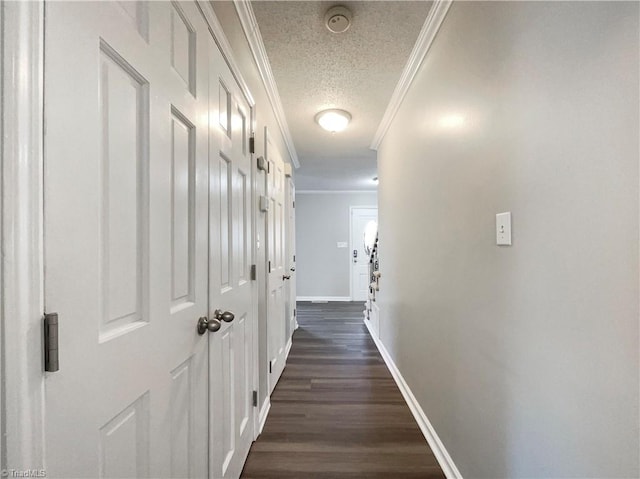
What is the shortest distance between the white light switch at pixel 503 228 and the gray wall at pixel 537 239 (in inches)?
1.0

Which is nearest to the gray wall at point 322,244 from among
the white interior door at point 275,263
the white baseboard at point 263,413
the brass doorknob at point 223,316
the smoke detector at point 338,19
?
the white interior door at point 275,263

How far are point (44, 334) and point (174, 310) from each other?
0.38 metres

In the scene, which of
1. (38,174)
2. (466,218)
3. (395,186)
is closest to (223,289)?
(38,174)

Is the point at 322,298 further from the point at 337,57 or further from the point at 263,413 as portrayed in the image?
the point at 337,57

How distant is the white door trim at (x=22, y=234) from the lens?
405mm

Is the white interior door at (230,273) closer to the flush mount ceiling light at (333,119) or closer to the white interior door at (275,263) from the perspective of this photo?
the white interior door at (275,263)

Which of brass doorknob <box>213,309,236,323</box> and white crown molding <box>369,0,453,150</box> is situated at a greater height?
white crown molding <box>369,0,453,150</box>

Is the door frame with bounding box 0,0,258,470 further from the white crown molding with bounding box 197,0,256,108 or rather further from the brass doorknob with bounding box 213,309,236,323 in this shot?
the white crown molding with bounding box 197,0,256,108

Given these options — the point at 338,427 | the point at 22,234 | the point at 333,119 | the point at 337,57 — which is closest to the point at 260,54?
the point at 337,57

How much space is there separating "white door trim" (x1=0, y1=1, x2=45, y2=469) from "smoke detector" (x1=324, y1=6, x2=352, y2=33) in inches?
53.5

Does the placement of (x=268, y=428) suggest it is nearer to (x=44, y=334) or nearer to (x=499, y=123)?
(x=44, y=334)

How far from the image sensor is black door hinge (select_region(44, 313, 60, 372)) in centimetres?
44

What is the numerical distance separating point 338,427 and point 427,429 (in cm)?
53

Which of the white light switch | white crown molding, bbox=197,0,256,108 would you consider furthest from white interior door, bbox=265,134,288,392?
the white light switch
